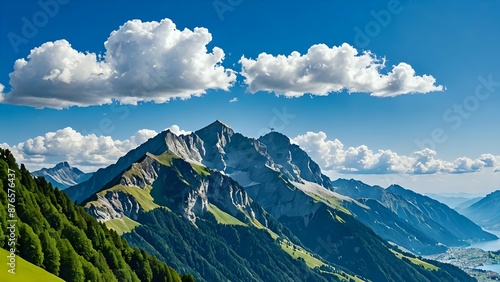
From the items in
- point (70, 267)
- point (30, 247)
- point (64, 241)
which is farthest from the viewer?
point (64, 241)

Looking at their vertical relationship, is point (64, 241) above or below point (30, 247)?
above

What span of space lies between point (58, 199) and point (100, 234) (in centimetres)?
2117

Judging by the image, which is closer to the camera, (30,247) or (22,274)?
(22,274)

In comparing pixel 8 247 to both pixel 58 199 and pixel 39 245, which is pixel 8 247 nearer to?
pixel 39 245

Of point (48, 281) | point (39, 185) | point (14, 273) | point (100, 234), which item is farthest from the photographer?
point (39, 185)

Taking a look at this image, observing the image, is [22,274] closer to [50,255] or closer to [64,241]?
[50,255]

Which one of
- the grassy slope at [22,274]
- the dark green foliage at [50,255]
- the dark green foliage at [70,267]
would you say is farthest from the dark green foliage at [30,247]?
the grassy slope at [22,274]

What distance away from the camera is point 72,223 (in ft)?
482

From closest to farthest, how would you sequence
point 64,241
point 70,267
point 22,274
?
point 22,274 < point 70,267 < point 64,241

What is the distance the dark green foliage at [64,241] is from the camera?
108m

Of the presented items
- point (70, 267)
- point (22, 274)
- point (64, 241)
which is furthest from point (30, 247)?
point (22, 274)

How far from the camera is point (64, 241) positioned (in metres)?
120

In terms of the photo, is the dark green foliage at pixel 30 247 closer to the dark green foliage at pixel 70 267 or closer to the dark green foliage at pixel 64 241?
the dark green foliage at pixel 64 241

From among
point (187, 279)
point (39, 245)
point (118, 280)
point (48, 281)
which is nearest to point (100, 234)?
point (118, 280)
